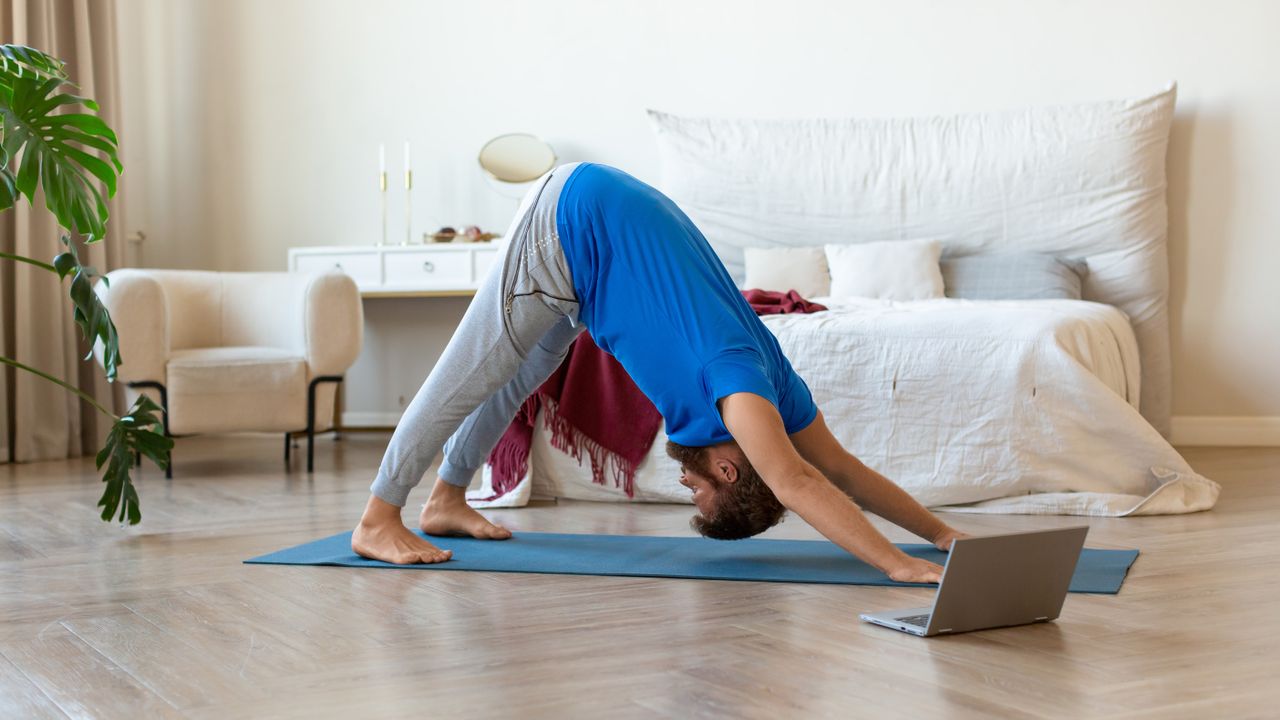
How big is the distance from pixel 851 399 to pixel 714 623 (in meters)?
1.36

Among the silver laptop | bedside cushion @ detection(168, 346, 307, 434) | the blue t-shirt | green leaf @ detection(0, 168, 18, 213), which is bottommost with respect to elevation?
bedside cushion @ detection(168, 346, 307, 434)

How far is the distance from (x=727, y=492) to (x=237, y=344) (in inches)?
116

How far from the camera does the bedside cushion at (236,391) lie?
12.6 ft

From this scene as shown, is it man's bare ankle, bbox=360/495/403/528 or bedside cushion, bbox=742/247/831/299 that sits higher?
bedside cushion, bbox=742/247/831/299

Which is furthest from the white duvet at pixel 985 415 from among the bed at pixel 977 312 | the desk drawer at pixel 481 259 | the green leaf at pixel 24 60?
the desk drawer at pixel 481 259

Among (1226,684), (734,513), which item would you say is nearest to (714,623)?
(734,513)

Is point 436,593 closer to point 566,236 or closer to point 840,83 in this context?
point 566,236

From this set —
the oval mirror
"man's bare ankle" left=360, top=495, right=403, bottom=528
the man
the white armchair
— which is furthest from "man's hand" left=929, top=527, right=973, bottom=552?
the oval mirror

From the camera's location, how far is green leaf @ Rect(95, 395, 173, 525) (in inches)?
104

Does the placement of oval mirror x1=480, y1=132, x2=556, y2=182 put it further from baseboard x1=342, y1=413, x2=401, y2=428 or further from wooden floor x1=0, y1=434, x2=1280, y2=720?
wooden floor x1=0, y1=434, x2=1280, y2=720

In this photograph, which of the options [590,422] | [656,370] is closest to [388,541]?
[656,370]

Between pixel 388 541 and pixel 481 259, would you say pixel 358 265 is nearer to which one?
pixel 481 259

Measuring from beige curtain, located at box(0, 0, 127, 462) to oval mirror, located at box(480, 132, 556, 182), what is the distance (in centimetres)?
153

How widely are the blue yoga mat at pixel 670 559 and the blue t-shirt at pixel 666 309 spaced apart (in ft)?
0.88
